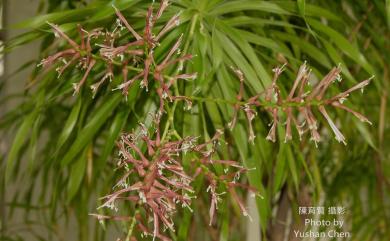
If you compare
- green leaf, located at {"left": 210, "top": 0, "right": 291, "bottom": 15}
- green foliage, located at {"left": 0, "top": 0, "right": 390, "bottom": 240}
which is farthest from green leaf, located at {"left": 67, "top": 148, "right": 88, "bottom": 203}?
green leaf, located at {"left": 210, "top": 0, "right": 291, "bottom": 15}

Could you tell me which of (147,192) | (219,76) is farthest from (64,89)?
(147,192)

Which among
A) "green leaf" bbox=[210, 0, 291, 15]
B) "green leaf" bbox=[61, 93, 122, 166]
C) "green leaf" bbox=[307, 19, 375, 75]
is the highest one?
"green leaf" bbox=[210, 0, 291, 15]

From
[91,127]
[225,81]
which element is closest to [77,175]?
[91,127]

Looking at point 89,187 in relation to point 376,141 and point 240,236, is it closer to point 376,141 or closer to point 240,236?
point 240,236

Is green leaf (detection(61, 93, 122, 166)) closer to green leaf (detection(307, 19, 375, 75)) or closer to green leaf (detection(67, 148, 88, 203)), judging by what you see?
green leaf (detection(67, 148, 88, 203))

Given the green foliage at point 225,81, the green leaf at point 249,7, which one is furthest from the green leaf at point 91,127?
the green leaf at point 249,7

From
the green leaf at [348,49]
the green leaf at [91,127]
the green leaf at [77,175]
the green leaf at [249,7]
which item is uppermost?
the green leaf at [249,7]

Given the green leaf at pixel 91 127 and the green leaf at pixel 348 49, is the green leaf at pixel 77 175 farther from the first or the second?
the green leaf at pixel 348 49

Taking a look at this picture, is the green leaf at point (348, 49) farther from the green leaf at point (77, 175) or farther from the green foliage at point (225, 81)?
the green leaf at point (77, 175)

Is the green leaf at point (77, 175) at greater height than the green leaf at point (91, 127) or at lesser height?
lesser

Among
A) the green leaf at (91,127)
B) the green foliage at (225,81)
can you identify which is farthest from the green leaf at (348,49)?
the green leaf at (91,127)

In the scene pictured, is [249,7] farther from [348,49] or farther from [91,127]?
[91,127]
